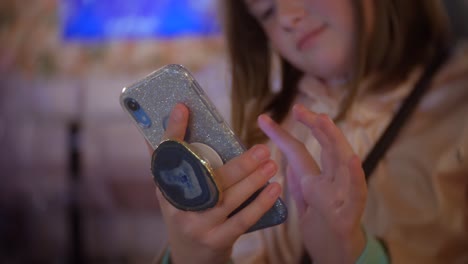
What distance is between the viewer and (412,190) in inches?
13.8

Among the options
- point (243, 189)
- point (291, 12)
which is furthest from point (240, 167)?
point (291, 12)

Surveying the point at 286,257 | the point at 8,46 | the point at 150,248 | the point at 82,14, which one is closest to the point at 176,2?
the point at 82,14

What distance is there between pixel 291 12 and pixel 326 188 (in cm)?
13

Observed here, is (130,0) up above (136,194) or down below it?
above

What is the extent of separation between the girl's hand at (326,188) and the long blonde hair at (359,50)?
53 millimetres

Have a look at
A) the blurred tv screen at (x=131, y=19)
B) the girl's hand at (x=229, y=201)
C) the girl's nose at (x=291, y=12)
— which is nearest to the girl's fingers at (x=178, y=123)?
the girl's hand at (x=229, y=201)

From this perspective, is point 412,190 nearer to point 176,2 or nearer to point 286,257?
point 286,257

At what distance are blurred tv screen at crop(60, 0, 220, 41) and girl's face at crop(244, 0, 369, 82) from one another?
0.92 meters

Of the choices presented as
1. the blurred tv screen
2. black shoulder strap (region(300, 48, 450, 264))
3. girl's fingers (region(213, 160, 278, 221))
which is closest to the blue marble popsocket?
girl's fingers (region(213, 160, 278, 221))

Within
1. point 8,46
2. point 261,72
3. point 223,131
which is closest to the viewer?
point 223,131

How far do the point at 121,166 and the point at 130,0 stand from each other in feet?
1.70

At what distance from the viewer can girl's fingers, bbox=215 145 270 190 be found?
0.27 meters

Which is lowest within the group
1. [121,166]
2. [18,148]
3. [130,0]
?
[121,166]

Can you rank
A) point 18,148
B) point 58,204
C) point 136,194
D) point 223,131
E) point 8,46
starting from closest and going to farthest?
point 223,131 < point 136,194 < point 58,204 < point 18,148 < point 8,46
